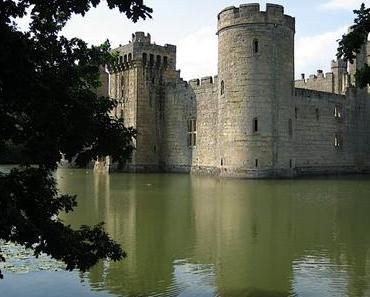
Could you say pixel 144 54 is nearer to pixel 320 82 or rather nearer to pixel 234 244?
pixel 320 82

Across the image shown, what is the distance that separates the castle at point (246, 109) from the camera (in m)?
26.7

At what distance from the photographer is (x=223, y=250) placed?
28.4 ft

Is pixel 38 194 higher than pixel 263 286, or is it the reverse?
pixel 38 194

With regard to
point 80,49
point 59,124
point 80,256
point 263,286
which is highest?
point 80,49

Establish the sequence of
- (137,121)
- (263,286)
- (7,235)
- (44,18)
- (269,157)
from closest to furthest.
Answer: (7,235) → (44,18) → (263,286) → (269,157) → (137,121)

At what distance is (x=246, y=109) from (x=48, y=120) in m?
23.1

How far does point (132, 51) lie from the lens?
112 feet

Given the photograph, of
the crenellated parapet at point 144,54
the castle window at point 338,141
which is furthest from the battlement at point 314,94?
the crenellated parapet at point 144,54

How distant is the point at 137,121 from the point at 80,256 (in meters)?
29.7

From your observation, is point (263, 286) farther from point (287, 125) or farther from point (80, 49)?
point (287, 125)

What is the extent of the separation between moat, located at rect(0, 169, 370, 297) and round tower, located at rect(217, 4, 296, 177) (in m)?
10.2

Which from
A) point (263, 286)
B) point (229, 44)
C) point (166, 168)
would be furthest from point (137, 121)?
point (263, 286)

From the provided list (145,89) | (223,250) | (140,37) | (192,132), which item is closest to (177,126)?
(192,132)

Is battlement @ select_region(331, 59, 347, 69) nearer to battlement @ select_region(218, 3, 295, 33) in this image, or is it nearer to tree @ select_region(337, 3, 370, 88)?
battlement @ select_region(218, 3, 295, 33)
